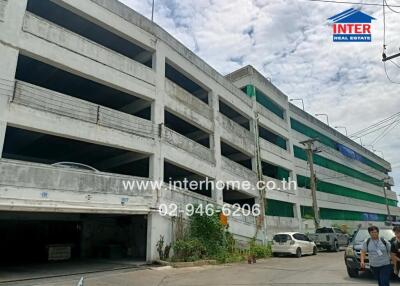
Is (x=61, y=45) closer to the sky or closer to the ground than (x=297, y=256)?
closer to the sky

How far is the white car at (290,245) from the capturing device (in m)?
19.9

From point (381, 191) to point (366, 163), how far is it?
22.2 ft

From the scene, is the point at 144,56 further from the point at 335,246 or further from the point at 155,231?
the point at 335,246

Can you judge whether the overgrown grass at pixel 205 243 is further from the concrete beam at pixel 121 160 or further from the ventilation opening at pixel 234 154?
the ventilation opening at pixel 234 154

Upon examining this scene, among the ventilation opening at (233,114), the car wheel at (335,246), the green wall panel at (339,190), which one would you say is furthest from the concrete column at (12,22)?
the green wall panel at (339,190)


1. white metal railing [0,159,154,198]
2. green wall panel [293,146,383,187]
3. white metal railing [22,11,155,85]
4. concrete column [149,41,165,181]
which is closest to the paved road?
white metal railing [0,159,154,198]

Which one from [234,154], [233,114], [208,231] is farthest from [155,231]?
[233,114]

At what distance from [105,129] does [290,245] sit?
12772 mm

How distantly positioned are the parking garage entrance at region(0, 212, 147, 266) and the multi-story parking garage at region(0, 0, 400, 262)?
61mm

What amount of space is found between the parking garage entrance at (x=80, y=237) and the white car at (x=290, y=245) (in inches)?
327

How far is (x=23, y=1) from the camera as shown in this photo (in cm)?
1292

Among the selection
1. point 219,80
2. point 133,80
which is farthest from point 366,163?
point 133,80

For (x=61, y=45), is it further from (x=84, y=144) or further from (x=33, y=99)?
(x=84, y=144)

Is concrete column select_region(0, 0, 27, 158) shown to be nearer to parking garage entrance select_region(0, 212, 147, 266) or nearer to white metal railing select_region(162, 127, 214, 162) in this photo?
parking garage entrance select_region(0, 212, 147, 266)
